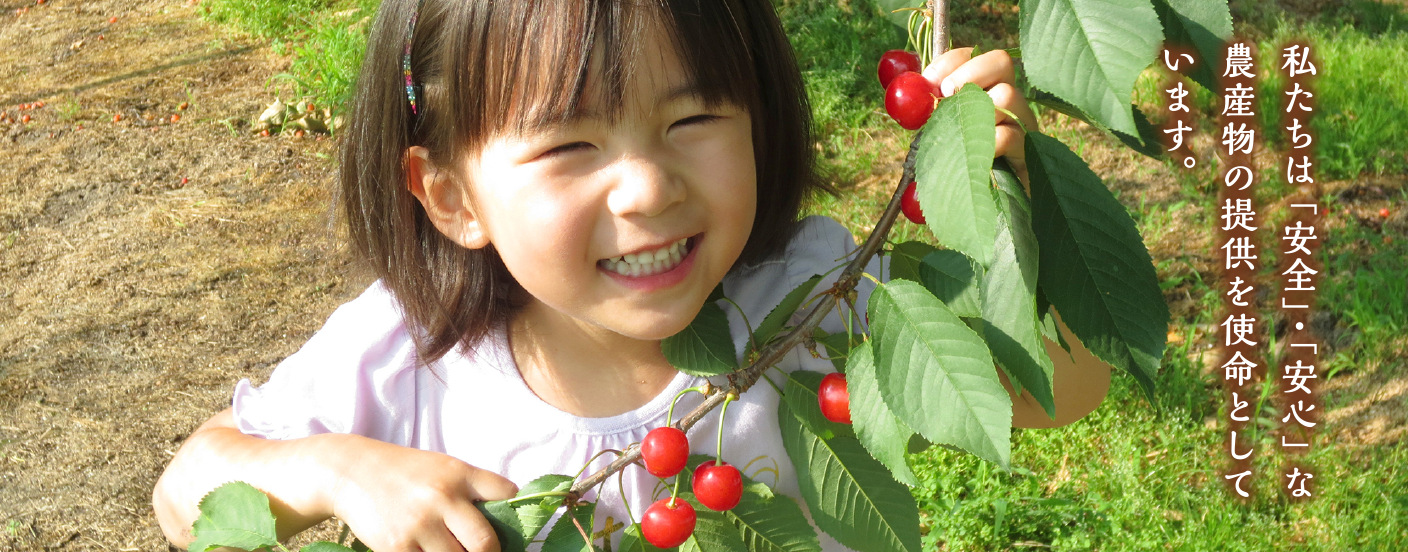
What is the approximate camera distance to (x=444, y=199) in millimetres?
1106

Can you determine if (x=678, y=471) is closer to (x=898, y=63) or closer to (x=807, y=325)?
(x=807, y=325)

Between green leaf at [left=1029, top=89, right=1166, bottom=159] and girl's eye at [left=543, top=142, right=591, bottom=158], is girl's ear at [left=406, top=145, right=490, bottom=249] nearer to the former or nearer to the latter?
girl's eye at [left=543, top=142, right=591, bottom=158]

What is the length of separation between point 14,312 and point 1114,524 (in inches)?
116

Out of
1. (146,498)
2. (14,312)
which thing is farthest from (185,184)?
(146,498)

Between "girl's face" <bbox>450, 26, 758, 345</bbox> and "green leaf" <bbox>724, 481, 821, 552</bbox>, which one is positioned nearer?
"girl's face" <bbox>450, 26, 758, 345</bbox>

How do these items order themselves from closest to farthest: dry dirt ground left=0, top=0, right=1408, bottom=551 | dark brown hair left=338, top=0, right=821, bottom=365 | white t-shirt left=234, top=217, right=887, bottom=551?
dark brown hair left=338, top=0, right=821, bottom=365 → white t-shirt left=234, top=217, right=887, bottom=551 → dry dirt ground left=0, top=0, right=1408, bottom=551

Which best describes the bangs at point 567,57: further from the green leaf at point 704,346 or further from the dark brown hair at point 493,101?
the green leaf at point 704,346

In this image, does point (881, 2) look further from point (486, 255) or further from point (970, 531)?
point (970, 531)

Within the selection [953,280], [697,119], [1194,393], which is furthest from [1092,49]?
[1194,393]

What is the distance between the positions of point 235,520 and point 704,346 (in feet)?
1.61

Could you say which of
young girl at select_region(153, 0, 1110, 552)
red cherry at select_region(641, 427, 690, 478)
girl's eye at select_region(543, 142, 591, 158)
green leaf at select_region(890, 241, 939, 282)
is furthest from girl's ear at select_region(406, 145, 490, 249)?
green leaf at select_region(890, 241, 939, 282)

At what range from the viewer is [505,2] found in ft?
2.99

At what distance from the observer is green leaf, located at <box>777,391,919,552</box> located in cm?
100

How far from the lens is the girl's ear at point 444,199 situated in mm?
1084
